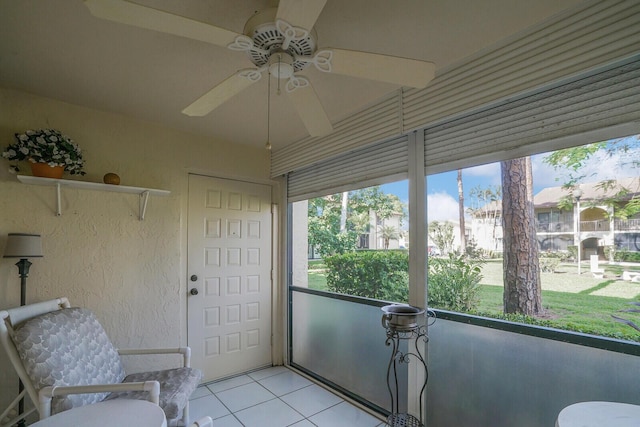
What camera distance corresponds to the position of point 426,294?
2117 mm

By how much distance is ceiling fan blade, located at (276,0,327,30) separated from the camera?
930 millimetres

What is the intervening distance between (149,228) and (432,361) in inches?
101

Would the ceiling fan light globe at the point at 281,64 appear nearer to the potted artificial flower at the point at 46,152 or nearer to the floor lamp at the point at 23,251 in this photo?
the potted artificial flower at the point at 46,152

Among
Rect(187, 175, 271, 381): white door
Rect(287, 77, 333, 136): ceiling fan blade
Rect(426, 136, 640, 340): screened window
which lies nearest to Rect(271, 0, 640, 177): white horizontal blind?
Rect(426, 136, 640, 340): screened window

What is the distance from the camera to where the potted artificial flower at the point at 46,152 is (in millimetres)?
2025

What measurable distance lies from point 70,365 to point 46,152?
1429 mm

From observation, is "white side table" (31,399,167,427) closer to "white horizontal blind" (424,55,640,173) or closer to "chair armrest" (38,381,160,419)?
"chair armrest" (38,381,160,419)

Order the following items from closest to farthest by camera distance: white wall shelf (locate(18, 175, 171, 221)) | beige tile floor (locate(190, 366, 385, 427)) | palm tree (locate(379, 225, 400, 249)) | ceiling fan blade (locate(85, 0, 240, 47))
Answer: ceiling fan blade (locate(85, 0, 240, 47)) < white wall shelf (locate(18, 175, 171, 221)) < beige tile floor (locate(190, 366, 385, 427)) < palm tree (locate(379, 225, 400, 249))

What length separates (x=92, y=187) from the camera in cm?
240

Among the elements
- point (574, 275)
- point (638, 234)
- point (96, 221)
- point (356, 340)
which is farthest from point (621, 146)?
point (96, 221)

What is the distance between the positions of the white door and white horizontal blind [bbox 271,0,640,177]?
5.42 ft

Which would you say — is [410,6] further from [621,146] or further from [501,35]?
[621,146]

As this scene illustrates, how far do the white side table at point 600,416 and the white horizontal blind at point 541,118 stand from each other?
3.85ft

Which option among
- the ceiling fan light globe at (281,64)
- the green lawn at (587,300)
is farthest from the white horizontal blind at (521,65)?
the ceiling fan light globe at (281,64)
